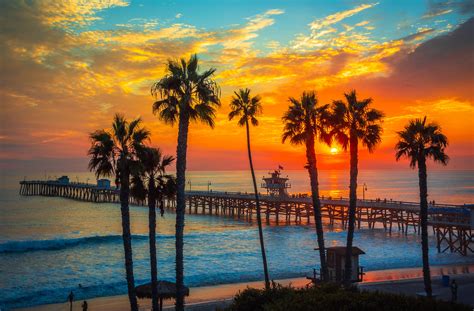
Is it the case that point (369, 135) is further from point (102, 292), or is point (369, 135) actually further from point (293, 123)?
point (102, 292)

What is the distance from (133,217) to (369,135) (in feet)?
258

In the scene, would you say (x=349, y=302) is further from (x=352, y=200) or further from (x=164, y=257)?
(x=164, y=257)

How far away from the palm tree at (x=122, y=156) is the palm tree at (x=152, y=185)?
1.75 ft

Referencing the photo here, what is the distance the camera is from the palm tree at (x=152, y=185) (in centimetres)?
1719

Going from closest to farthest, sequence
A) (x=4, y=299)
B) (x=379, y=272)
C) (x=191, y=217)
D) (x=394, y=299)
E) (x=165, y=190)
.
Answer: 1. (x=394, y=299)
2. (x=165, y=190)
3. (x=4, y=299)
4. (x=379, y=272)
5. (x=191, y=217)

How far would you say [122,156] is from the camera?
16.7 meters

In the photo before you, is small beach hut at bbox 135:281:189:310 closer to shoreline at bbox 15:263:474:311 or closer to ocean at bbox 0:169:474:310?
shoreline at bbox 15:263:474:311

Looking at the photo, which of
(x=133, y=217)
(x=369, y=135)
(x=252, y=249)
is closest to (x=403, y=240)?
(x=252, y=249)

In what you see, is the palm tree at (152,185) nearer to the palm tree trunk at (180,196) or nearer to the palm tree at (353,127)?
the palm tree trunk at (180,196)

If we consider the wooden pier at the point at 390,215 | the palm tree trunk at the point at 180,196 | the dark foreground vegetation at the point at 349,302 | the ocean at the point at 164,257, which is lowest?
the ocean at the point at 164,257

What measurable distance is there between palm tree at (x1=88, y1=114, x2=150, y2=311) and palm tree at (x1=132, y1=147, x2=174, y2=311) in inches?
21.0

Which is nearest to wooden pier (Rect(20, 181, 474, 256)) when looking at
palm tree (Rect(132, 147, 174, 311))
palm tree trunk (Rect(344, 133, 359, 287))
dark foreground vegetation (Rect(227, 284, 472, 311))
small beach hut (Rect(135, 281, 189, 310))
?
palm tree trunk (Rect(344, 133, 359, 287))

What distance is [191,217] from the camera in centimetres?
8825

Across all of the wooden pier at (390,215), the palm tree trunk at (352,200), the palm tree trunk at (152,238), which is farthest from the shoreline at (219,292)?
the wooden pier at (390,215)
